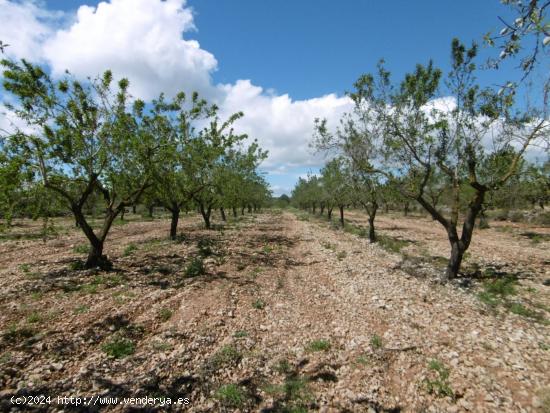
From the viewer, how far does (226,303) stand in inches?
468

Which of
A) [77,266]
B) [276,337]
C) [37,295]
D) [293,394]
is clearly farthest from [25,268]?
[293,394]

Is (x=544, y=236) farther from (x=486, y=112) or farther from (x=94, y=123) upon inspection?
(x=94, y=123)

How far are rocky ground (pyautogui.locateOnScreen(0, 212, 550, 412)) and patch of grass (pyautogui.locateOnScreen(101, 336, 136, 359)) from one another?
54 millimetres

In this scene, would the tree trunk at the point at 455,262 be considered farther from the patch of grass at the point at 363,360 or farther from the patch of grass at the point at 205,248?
the patch of grass at the point at 205,248

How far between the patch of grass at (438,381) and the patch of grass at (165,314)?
852cm

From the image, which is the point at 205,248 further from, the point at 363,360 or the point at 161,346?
the point at 363,360

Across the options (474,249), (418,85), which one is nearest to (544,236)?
(474,249)

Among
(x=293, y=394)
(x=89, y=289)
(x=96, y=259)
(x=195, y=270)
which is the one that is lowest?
(x=293, y=394)

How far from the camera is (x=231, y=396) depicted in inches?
255

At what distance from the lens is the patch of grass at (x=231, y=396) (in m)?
6.35

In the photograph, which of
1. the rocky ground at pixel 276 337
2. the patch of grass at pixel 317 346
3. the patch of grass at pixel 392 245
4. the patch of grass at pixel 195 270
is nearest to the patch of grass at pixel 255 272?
the rocky ground at pixel 276 337

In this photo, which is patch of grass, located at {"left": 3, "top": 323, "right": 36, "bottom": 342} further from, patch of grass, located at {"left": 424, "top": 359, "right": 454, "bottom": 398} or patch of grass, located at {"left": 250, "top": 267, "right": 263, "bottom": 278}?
patch of grass, located at {"left": 424, "top": 359, "right": 454, "bottom": 398}

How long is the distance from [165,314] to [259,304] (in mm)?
3731

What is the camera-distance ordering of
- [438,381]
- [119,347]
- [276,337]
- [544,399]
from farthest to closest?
[276,337] < [119,347] < [438,381] < [544,399]
